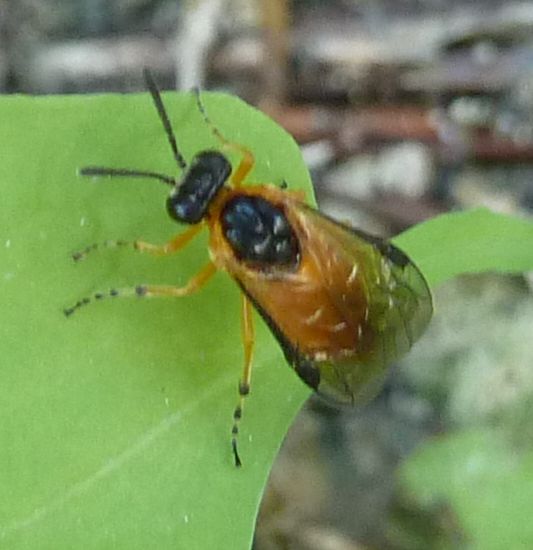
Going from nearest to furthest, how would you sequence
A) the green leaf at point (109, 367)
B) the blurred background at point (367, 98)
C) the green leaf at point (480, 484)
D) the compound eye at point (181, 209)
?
the green leaf at point (109, 367)
the compound eye at point (181, 209)
the green leaf at point (480, 484)
the blurred background at point (367, 98)

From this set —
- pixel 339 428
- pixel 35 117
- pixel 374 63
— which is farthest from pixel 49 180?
pixel 374 63

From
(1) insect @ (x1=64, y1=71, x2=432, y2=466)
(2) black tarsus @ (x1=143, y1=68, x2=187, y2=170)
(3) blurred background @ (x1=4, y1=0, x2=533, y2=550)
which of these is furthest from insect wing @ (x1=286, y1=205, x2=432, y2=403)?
(3) blurred background @ (x1=4, y1=0, x2=533, y2=550)

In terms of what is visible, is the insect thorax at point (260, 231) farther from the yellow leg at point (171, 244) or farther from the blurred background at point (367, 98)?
the blurred background at point (367, 98)

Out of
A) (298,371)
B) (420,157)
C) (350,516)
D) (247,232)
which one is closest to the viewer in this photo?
(298,371)

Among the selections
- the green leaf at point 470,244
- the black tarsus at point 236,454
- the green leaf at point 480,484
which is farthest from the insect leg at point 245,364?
the green leaf at point 480,484

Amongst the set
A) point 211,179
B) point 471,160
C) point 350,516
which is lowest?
point 350,516

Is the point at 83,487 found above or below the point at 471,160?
above

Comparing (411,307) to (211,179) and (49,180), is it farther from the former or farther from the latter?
(49,180)

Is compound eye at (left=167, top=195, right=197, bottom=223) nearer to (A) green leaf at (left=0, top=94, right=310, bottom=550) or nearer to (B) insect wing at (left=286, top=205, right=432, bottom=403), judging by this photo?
(A) green leaf at (left=0, top=94, right=310, bottom=550)
